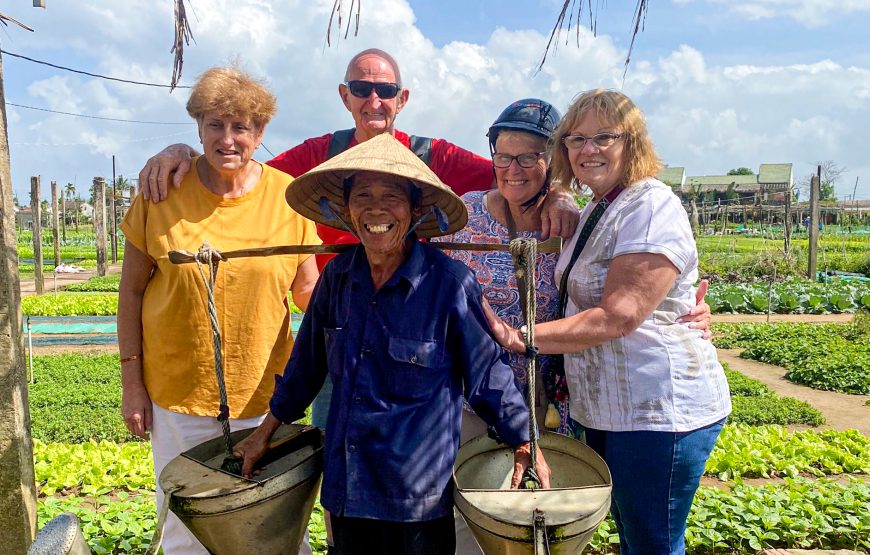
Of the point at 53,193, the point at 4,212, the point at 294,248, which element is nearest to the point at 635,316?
the point at 294,248

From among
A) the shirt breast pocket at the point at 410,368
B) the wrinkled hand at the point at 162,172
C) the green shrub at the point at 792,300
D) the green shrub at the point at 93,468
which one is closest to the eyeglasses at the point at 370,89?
the wrinkled hand at the point at 162,172

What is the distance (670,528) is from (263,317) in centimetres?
163

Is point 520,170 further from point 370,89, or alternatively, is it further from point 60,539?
point 60,539

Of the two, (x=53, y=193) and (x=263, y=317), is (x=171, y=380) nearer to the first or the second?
(x=263, y=317)

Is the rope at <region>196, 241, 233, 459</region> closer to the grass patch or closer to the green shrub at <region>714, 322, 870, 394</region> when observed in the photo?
the grass patch

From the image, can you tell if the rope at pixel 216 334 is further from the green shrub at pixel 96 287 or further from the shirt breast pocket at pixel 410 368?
the green shrub at pixel 96 287

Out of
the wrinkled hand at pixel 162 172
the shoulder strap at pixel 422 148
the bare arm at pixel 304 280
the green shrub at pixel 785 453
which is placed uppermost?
the shoulder strap at pixel 422 148

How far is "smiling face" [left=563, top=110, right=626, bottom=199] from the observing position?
219cm

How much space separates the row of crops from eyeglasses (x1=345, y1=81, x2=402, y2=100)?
7.70ft

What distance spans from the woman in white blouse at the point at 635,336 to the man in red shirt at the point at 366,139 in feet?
0.99

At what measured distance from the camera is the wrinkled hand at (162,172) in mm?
2570

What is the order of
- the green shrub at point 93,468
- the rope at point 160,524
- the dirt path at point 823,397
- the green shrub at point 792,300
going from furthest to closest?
1. the green shrub at point 792,300
2. the dirt path at point 823,397
3. the green shrub at point 93,468
4. the rope at point 160,524

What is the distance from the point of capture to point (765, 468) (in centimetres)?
A: 528

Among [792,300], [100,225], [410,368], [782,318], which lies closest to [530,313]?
[410,368]
